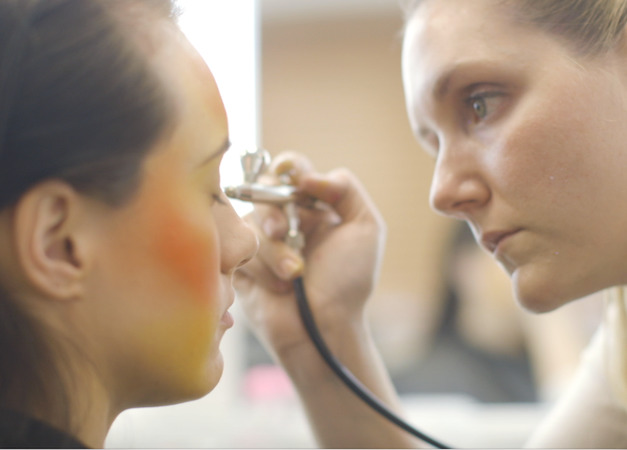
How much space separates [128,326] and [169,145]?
0.14 metres

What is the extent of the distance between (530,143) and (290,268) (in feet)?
1.01

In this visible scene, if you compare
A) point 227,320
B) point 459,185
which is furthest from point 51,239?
point 459,185

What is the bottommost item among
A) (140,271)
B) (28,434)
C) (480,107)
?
(28,434)

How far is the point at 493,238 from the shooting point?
70 centimetres

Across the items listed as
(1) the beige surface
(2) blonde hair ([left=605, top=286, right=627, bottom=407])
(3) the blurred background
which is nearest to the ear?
(3) the blurred background

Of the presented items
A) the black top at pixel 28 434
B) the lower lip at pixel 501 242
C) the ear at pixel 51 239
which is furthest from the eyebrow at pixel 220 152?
the lower lip at pixel 501 242

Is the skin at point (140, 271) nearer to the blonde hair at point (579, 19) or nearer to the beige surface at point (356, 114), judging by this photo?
the blonde hair at point (579, 19)

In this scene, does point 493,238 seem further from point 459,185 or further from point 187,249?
point 187,249

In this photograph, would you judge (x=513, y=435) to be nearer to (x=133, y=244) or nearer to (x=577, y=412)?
(x=577, y=412)

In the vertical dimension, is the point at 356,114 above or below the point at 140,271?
above

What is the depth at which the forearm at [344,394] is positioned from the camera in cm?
82

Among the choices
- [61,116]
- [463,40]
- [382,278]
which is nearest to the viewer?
[61,116]

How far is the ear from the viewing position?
0.43 meters

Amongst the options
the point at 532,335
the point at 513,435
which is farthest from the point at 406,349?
the point at 513,435
